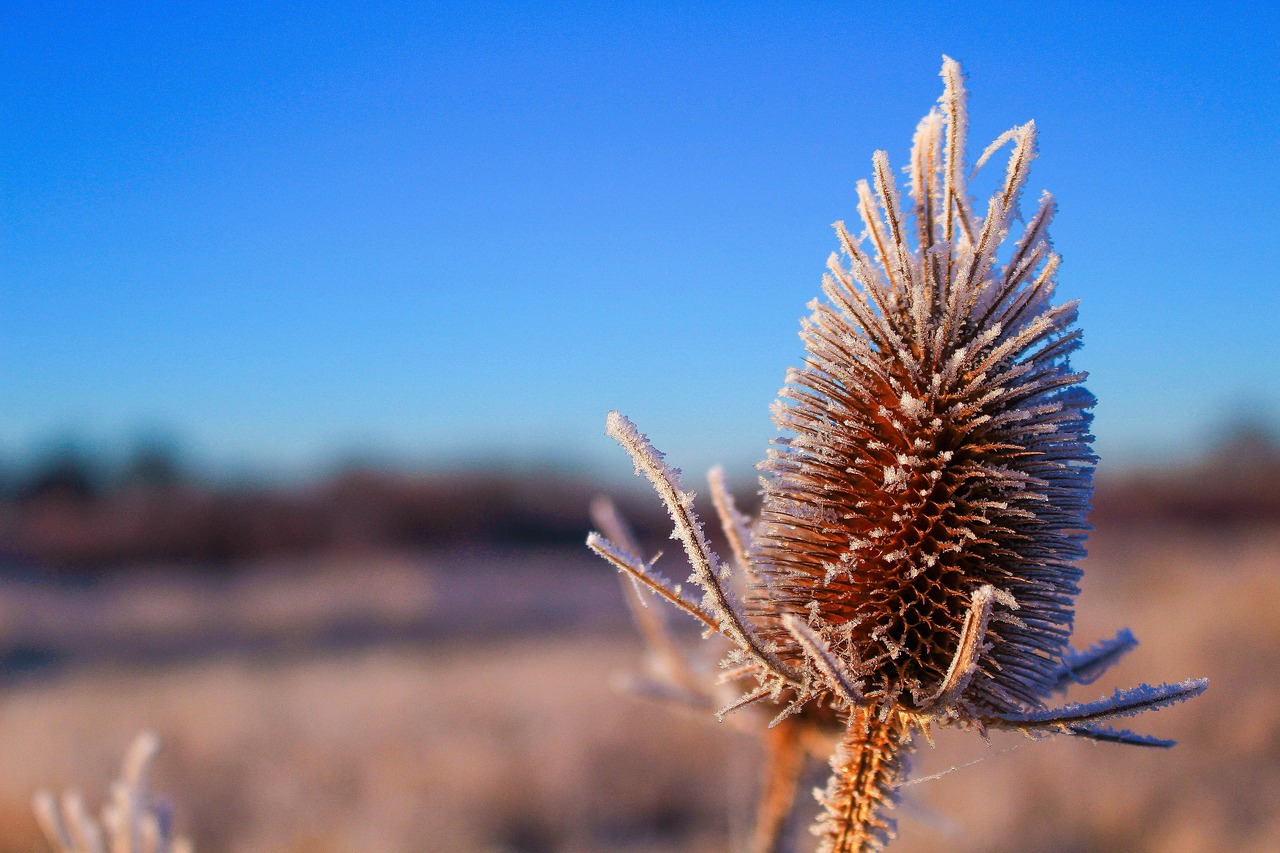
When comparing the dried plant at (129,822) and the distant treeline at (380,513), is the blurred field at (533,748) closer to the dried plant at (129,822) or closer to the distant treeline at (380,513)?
the dried plant at (129,822)

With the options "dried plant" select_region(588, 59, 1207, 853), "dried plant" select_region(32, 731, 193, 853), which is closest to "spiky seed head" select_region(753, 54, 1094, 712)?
"dried plant" select_region(588, 59, 1207, 853)

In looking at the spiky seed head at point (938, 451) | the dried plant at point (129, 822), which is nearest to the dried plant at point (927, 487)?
the spiky seed head at point (938, 451)

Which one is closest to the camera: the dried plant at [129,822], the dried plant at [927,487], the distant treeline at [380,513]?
the dried plant at [927,487]

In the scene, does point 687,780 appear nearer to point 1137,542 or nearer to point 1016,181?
point 1016,181

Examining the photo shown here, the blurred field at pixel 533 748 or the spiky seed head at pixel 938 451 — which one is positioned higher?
the spiky seed head at pixel 938 451

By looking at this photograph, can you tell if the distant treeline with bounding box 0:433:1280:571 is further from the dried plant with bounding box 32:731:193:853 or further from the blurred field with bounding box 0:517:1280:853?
the dried plant with bounding box 32:731:193:853

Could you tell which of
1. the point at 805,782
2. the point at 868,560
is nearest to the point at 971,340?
the point at 868,560

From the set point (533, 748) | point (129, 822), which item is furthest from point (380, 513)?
point (129, 822)
